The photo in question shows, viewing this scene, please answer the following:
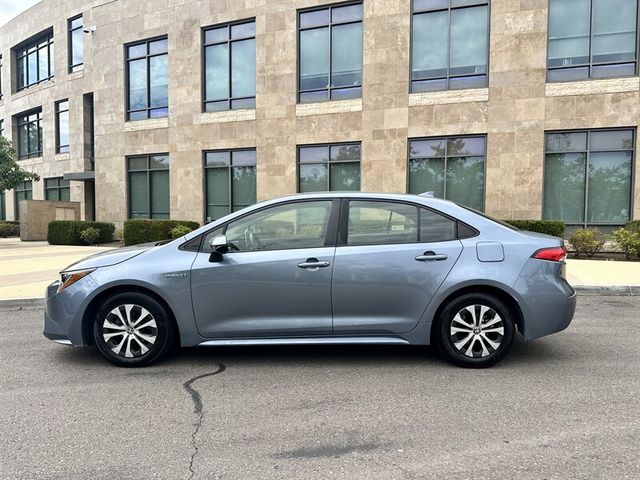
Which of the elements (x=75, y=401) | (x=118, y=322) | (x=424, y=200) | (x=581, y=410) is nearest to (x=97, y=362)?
(x=118, y=322)

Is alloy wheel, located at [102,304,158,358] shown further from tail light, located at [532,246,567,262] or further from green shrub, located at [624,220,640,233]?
green shrub, located at [624,220,640,233]

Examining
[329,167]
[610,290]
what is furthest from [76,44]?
[610,290]

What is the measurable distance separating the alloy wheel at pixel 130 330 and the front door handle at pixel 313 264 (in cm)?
147

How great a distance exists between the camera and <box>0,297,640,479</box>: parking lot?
2727 mm

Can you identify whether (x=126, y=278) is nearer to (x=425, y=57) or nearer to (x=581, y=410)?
(x=581, y=410)

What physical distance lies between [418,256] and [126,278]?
2.66 m

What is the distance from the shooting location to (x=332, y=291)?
4.23m

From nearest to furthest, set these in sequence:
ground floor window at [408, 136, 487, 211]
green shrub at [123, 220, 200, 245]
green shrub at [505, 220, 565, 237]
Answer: green shrub at [505, 220, 565, 237] < ground floor window at [408, 136, 487, 211] < green shrub at [123, 220, 200, 245]

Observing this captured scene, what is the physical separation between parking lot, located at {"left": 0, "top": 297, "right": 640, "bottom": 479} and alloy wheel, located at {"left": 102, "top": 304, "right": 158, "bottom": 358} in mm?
206

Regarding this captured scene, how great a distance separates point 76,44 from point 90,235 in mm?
12343

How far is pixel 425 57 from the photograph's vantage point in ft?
50.2

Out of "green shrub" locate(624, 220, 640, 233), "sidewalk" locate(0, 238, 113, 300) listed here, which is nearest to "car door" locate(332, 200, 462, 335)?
"sidewalk" locate(0, 238, 113, 300)

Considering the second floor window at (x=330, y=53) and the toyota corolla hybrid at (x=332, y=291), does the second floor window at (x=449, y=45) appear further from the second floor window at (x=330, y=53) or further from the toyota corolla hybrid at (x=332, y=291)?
the toyota corolla hybrid at (x=332, y=291)

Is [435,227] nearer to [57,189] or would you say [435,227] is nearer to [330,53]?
[330,53]
